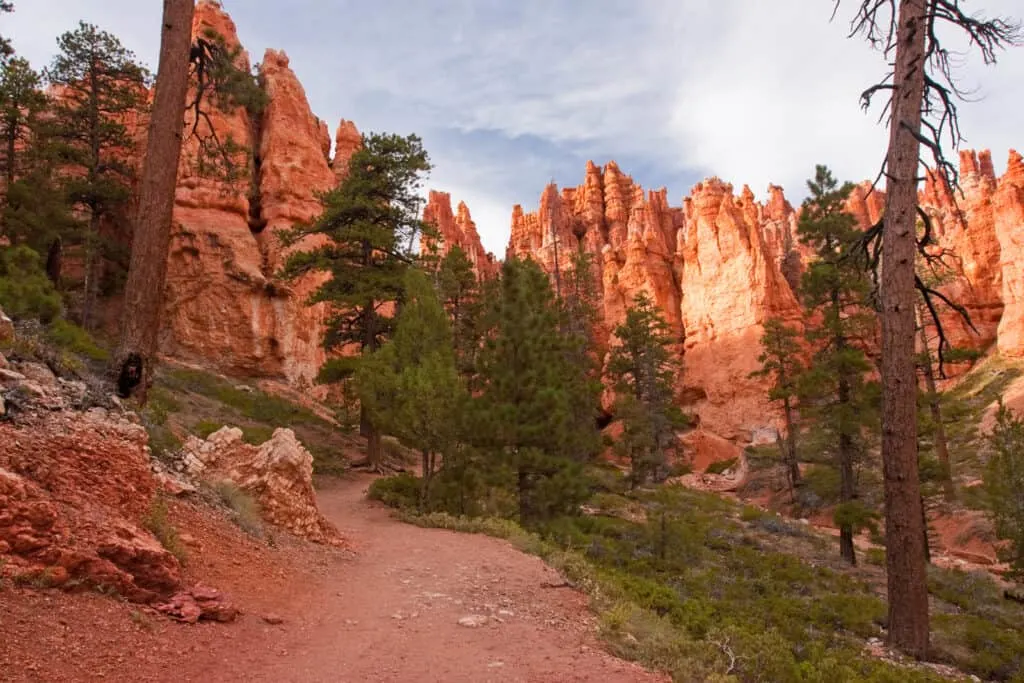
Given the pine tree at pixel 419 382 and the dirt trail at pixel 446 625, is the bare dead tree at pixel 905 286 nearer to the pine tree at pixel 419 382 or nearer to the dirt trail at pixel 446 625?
the dirt trail at pixel 446 625

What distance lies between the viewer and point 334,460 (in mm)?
19734

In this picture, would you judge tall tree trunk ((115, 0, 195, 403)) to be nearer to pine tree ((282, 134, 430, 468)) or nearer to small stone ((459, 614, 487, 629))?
small stone ((459, 614, 487, 629))

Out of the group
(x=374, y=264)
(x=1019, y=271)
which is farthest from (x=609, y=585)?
(x=1019, y=271)

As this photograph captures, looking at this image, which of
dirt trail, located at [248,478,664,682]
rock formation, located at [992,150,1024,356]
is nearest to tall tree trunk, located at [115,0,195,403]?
dirt trail, located at [248,478,664,682]

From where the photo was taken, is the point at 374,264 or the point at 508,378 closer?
the point at 508,378

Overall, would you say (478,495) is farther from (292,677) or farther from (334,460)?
(292,677)

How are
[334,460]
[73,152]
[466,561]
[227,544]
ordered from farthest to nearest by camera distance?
[73,152], [334,460], [466,561], [227,544]

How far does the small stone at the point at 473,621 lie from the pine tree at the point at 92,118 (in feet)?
77.0

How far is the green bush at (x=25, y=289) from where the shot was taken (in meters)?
12.5

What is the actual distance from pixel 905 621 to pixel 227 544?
301 inches

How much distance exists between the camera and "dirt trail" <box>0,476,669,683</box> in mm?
3941

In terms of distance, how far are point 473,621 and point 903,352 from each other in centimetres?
573

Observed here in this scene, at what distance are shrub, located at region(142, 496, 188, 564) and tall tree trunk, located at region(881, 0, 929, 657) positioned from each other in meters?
7.54

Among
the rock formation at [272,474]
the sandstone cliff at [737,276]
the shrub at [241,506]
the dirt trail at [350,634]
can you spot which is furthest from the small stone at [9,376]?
the sandstone cliff at [737,276]
